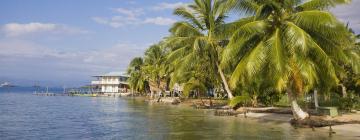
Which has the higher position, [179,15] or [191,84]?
[179,15]

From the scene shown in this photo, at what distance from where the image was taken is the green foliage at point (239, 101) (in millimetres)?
35562

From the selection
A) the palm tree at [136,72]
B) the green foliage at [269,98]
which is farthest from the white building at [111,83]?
the green foliage at [269,98]

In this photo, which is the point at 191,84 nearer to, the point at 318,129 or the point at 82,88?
the point at 318,129

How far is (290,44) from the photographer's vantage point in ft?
73.6

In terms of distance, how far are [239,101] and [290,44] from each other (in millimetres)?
14144

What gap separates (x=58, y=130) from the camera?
25.4 meters

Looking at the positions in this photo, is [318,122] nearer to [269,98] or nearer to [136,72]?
[269,98]

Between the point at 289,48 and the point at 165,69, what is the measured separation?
1603 inches

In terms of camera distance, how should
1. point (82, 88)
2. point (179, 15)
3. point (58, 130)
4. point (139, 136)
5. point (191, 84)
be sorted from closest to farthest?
point (139, 136) → point (58, 130) → point (179, 15) → point (191, 84) → point (82, 88)

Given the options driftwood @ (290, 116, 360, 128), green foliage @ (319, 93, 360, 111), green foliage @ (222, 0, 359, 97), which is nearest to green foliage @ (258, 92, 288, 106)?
green foliage @ (319, 93, 360, 111)

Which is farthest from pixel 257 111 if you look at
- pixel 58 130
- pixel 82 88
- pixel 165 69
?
pixel 82 88

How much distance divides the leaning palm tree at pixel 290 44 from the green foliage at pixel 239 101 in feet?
34.5

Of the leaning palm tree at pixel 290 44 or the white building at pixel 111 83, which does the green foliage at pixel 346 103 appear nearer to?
the leaning palm tree at pixel 290 44

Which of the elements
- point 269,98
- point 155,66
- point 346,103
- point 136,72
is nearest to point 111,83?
point 136,72
